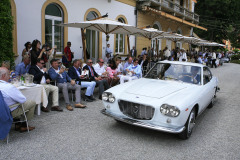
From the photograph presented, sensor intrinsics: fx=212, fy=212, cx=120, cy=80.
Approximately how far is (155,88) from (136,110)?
0.82 metres

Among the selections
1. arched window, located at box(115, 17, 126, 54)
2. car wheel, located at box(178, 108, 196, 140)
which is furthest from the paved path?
arched window, located at box(115, 17, 126, 54)

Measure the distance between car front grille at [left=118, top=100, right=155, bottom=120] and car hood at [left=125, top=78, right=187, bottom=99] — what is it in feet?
0.98

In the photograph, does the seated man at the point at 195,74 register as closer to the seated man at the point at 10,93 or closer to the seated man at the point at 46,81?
the seated man at the point at 46,81

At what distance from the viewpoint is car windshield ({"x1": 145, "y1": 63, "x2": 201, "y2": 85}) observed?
521cm

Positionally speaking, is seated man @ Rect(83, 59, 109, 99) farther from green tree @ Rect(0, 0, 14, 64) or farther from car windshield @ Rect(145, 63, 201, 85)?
green tree @ Rect(0, 0, 14, 64)

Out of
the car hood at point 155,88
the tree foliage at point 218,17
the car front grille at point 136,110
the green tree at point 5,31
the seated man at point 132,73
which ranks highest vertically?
the tree foliage at point 218,17

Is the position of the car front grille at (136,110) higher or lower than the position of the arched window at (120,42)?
lower

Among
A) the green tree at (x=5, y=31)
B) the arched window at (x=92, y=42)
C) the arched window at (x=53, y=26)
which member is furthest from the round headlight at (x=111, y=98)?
the arched window at (x=92, y=42)

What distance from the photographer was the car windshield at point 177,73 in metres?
5.21

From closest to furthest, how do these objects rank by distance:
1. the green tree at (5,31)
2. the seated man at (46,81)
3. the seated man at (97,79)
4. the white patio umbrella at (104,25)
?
the seated man at (46,81) → the green tree at (5,31) → the seated man at (97,79) → the white patio umbrella at (104,25)

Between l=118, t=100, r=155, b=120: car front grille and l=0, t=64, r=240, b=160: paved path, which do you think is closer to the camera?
l=0, t=64, r=240, b=160: paved path

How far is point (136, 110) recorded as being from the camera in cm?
409

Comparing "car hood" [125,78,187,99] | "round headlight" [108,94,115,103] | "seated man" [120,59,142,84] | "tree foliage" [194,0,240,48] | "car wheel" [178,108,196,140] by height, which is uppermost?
"tree foliage" [194,0,240,48]

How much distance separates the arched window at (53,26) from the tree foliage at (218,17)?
30618mm
